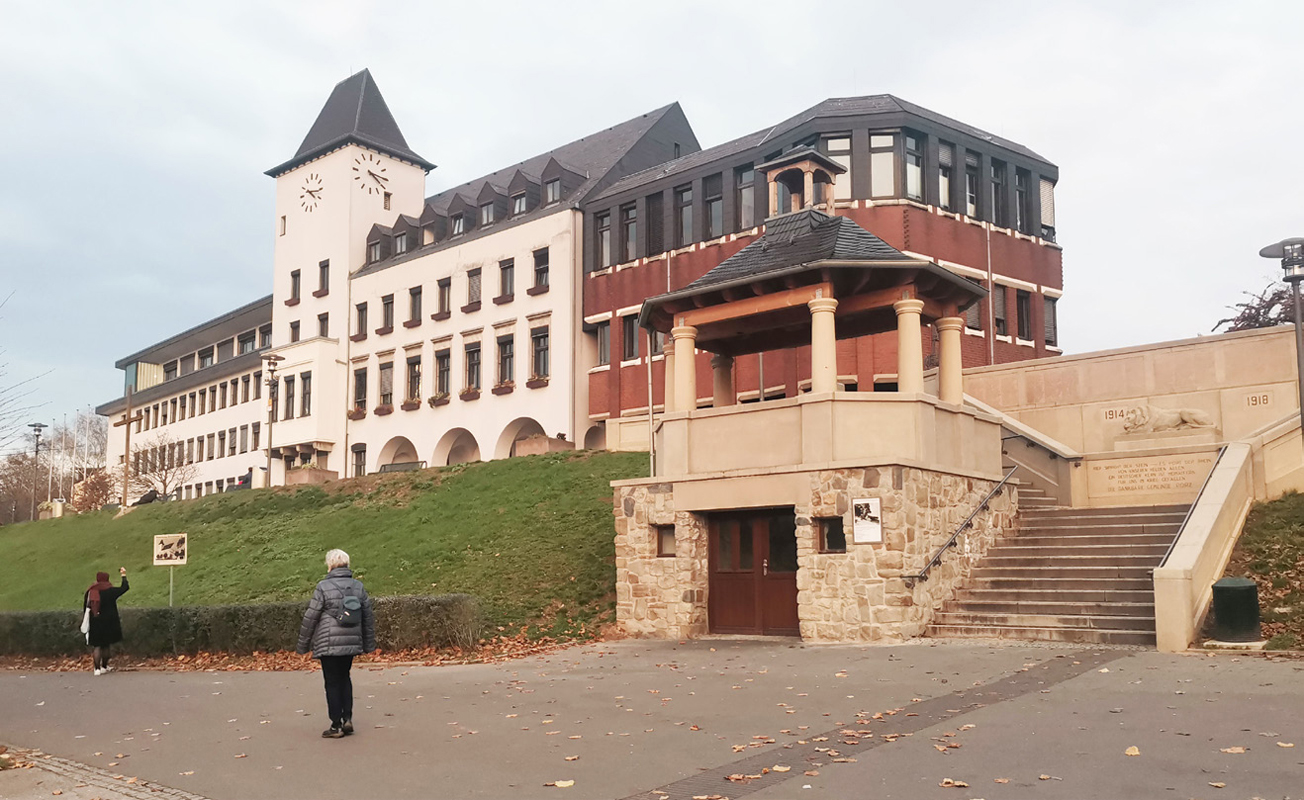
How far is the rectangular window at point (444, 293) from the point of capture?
48466mm

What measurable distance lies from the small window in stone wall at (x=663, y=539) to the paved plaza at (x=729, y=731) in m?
4.29

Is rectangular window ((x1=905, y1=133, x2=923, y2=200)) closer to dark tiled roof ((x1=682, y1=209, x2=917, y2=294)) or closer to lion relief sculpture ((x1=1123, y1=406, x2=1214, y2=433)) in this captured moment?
lion relief sculpture ((x1=1123, y1=406, x2=1214, y2=433))

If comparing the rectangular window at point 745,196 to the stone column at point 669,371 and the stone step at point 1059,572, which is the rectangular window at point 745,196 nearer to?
the stone column at point 669,371

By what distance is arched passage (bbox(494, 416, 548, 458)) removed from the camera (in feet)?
146

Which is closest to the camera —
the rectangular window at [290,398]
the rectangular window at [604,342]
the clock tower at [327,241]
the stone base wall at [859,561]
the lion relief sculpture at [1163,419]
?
the stone base wall at [859,561]

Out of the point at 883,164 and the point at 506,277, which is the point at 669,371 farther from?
the point at 506,277

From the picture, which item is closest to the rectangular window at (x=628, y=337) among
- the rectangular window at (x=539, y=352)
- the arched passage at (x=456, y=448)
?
the rectangular window at (x=539, y=352)

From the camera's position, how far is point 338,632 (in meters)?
10.5

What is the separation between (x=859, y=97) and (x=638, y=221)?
8899 mm

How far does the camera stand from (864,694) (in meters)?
12.1

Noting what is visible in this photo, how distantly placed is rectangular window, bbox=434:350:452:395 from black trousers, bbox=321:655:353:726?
37646mm

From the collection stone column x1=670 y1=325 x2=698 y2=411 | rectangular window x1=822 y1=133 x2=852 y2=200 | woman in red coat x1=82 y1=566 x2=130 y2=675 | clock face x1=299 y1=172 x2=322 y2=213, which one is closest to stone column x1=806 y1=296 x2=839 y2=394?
stone column x1=670 y1=325 x2=698 y2=411

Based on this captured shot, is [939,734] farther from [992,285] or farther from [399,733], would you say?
[992,285]

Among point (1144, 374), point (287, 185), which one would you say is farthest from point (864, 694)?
point (287, 185)
